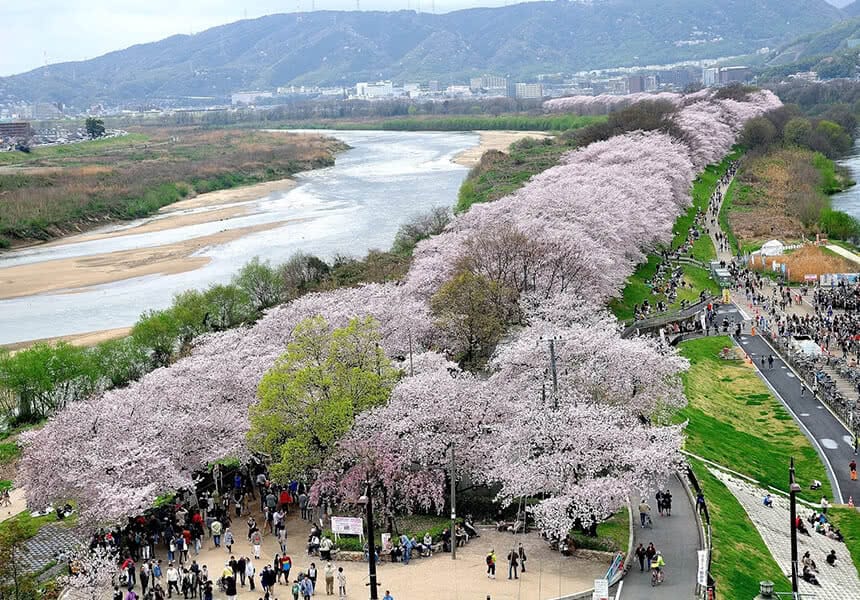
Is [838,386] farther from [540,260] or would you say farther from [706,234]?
[706,234]

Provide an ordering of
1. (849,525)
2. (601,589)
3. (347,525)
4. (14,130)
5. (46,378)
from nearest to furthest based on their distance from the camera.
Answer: (601,589)
(347,525)
(849,525)
(46,378)
(14,130)

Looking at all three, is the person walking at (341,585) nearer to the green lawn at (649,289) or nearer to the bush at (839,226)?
the green lawn at (649,289)

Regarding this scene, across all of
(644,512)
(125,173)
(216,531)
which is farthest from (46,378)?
(125,173)

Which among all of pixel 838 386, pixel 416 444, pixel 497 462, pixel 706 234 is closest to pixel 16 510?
pixel 416 444

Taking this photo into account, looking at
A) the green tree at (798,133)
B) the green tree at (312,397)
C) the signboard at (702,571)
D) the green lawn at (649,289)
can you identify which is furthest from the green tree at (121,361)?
the green tree at (798,133)

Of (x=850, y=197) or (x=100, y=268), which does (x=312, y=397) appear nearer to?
(x=100, y=268)

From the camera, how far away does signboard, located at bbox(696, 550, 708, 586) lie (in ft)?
69.1

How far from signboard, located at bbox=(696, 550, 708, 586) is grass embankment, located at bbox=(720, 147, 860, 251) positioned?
5041 centimetres

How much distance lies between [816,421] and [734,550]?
49.6 ft

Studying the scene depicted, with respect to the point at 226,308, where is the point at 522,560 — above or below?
below

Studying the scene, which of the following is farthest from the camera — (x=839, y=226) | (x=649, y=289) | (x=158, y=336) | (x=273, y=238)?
(x=273, y=238)

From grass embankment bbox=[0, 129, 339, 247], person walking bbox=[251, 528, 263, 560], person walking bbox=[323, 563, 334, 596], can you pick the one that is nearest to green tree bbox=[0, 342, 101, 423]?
person walking bbox=[251, 528, 263, 560]

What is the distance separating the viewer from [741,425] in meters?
38.1

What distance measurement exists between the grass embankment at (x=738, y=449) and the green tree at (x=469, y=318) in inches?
311
